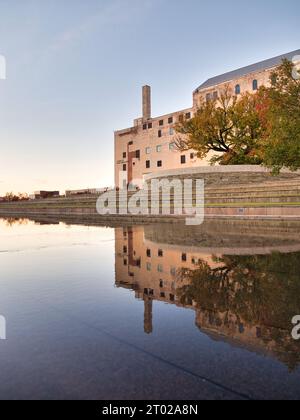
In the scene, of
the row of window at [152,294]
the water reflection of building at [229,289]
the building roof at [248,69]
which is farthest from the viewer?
the building roof at [248,69]

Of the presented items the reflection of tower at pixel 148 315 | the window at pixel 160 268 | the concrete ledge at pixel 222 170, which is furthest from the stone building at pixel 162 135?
the reflection of tower at pixel 148 315

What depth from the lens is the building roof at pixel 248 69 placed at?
4909 cm

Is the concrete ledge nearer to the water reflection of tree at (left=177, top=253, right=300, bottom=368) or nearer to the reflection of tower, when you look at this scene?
the water reflection of tree at (left=177, top=253, right=300, bottom=368)

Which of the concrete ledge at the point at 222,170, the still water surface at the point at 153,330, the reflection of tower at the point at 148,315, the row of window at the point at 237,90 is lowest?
the reflection of tower at the point at 148,315

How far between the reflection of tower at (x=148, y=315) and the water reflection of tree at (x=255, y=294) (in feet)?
1.71

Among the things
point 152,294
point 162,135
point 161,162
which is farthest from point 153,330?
point 162,135

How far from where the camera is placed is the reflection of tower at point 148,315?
3994mm

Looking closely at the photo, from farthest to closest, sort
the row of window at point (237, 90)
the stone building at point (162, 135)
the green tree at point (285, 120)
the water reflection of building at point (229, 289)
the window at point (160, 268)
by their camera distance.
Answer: the stone building at point (162, 135)
the row of window at point (237, 90)
the green tree at point (285, 120)
the window at point (160, 268)
the water reflection of building at point (229, 289)

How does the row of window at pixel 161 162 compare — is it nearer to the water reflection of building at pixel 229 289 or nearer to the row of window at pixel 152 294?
the water reflection of building at pixel 229 289

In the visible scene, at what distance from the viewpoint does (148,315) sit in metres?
4.54

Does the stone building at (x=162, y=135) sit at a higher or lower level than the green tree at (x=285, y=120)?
higher

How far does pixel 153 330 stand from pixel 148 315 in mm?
580

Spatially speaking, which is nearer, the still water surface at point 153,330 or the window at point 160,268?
the still water surface at point 153,330

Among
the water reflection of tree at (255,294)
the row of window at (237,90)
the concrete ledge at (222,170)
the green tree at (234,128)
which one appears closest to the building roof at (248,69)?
the row of window at (237,90)
